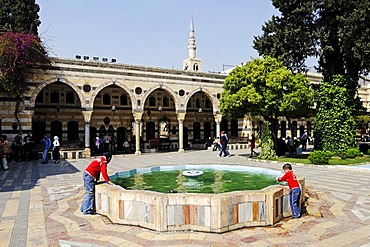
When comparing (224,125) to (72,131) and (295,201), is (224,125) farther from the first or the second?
(295,201)

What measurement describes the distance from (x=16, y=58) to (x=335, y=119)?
1819cm

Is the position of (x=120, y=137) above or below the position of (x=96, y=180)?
above

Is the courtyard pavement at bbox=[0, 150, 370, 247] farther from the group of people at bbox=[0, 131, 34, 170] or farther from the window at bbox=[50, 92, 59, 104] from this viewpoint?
the window at bbox=[50, 92, 59, 104]

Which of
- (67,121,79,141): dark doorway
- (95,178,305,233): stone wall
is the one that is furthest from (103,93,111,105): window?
(95,178,305,233): stone wall

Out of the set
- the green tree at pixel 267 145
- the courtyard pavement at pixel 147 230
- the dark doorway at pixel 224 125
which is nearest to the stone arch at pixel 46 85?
the courtyard pavement at pixel 147 230

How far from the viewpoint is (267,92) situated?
17.3 meters

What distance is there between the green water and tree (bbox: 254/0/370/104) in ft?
33.8

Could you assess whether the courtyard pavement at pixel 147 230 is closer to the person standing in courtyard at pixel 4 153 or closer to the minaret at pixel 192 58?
the person standing in courtyard at pixel 4 153

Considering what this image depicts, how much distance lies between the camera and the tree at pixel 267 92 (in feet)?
56.3

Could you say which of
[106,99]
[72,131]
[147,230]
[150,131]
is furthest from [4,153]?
[150,131]

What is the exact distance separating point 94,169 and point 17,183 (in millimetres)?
5630

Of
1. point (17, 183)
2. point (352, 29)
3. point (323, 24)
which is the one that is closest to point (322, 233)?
point (17, 183)

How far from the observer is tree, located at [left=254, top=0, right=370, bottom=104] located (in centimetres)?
1683

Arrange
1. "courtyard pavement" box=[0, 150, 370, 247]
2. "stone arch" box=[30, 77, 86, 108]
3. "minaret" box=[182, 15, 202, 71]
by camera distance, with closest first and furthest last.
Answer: "courtyard pavement" box=[0, 150, 370, 247] → "stone arch" box=[30, 77, 86, 108] → "minaret" box=[182, 15, 202, 71]
